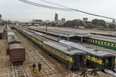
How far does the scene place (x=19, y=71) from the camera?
19891 millimetres

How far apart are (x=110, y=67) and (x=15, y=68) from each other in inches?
474

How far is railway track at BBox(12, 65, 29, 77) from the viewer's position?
18.3 meters

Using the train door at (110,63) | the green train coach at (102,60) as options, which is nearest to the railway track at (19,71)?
the green train coach at (102,60)

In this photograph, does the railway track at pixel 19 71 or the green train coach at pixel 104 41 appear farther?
the green train coach at pixel 104 41

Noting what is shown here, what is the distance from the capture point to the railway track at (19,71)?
18.3 m

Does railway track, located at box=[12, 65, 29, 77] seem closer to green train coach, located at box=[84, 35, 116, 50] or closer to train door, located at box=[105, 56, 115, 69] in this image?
train door, located at box=[105, 56, 115, 69]

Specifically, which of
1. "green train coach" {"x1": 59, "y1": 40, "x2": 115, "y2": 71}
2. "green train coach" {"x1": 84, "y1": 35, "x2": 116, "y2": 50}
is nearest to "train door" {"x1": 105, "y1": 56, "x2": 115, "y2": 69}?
"green train coach" {"x1": 59, "y1": 40, "x2": 115, "y2": 71}

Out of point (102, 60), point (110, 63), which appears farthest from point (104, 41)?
point (102, 60)

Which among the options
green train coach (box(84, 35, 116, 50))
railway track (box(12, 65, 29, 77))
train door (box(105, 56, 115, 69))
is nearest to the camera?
railway track (box(12, 65, 29, 77))

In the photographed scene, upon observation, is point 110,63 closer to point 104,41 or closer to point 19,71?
point 19,71

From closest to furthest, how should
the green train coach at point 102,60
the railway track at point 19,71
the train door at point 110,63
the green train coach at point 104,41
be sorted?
1. the railway track at point 19,71
2. the green train coach at point 102,60
3. the train door at point 110,63
4. the green train coach at point 104,41

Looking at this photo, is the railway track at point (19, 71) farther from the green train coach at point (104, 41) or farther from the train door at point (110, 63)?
the green train coach at point (104, 41)

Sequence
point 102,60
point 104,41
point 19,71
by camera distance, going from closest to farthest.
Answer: point 102,60
point 19,71
point 104,41

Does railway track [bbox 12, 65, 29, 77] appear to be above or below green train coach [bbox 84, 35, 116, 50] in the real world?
below
